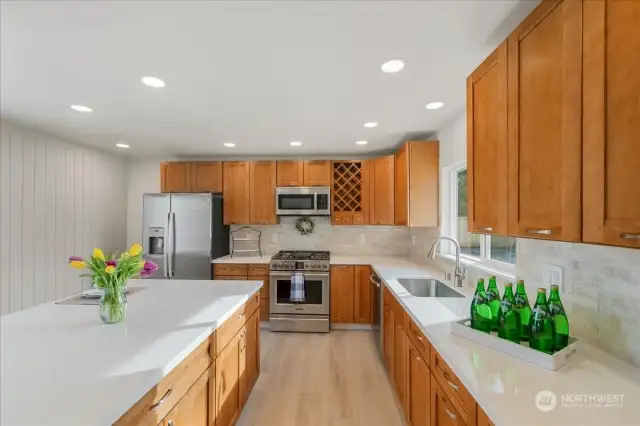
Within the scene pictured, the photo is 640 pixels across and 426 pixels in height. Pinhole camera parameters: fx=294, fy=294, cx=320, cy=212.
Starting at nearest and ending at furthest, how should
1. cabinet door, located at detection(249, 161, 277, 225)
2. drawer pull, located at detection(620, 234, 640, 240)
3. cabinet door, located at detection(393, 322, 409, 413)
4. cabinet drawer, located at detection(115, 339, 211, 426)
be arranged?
drawer pull, located at detection(620, 234, 640, 240), cabinet drawer, located at detection(115, 339, 211, 426), cabinet door, located at detection(393, 322, 409, 413), cabinet door, located at detection(249, 161, 277, 225)

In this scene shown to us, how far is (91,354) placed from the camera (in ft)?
3.70

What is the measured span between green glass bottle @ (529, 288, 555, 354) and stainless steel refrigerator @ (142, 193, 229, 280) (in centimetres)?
348

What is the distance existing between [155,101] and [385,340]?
285 cm

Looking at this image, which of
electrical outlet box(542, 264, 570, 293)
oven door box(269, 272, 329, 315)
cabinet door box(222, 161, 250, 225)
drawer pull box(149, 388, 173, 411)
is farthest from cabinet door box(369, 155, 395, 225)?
drawer pull box(149, 388, 173, 411)

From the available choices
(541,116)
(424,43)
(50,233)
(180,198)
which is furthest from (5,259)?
(541,116)

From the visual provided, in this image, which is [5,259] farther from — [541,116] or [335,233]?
[541,116]

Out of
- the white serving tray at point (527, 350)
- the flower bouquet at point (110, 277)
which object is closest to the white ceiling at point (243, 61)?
the flower bouquet at point (110, 277)

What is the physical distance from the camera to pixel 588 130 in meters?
0.88

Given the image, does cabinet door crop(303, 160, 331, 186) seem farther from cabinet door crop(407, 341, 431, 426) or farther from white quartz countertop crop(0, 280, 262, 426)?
cabinet door crop(407, 341, 431, 426)

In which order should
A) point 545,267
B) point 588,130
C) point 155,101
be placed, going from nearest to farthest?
point 588,130, point 545,267, point 155,101

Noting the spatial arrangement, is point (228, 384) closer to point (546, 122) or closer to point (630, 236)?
point (630, 236)

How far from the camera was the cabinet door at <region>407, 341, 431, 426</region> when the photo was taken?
1.50 metres

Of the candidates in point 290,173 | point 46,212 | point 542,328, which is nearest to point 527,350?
point 542,328

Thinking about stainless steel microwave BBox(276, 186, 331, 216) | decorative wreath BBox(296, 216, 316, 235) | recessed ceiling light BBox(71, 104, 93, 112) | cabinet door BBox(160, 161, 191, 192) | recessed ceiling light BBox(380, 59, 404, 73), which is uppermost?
recessed ceiling light BBox(380, 59, 404, 73)
